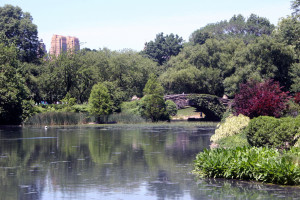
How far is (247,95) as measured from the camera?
1019 inches

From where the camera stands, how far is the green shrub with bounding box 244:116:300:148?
17172mm

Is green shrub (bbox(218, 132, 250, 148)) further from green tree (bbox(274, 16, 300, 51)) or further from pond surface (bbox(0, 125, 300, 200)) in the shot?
green tree (bbox(274, 16, 300, 51))

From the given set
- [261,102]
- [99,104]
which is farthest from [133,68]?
[261,102]

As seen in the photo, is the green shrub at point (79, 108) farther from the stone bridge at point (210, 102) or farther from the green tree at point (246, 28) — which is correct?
the green tree at point (246, 28)

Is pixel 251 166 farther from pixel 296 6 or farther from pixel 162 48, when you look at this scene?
pixel 162 48

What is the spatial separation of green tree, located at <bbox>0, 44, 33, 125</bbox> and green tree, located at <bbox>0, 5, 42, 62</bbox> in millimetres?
23814

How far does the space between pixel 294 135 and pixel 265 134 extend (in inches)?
53.1

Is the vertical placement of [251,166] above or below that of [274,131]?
below

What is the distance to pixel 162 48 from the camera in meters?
102

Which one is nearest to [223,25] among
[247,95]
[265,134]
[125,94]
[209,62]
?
[209,62]

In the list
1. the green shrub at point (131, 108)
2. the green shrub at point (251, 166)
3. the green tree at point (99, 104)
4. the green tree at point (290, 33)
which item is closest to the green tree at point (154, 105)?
the green shrub at point (131, 108)

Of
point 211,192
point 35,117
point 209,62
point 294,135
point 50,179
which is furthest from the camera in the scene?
point 209,62

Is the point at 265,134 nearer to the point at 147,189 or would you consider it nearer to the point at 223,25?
the point at 147,189

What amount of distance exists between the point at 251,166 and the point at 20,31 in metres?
70.2
